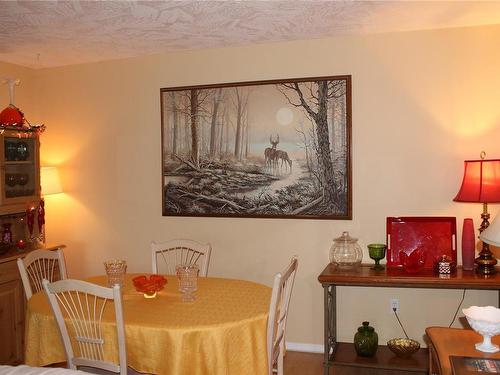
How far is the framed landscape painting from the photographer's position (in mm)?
3729

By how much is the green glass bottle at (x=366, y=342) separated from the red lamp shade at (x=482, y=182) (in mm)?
1113

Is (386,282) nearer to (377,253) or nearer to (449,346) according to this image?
(377,253)

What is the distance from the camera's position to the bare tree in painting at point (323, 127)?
3730 millimetres

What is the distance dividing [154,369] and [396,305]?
6.65ft

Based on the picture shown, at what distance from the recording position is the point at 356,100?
3.69m

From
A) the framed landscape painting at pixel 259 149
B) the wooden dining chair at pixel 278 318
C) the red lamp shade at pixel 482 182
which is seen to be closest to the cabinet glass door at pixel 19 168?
the framed landscape painting at pixel 259 149

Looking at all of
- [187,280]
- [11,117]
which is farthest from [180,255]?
[11,117]

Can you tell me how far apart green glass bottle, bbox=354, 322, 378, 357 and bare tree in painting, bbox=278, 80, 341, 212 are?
0.91m

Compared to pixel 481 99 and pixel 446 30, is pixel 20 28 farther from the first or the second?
pixel 481 99

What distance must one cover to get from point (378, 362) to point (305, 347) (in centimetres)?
68

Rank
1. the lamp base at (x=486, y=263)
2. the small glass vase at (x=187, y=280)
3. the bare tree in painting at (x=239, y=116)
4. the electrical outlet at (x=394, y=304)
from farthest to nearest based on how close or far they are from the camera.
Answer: the bare tree in painting at (x=239, y=116)
the electrical outlet at (x=394, y=304)
the lamp base at (x=486, y=263)
the small glass vase at (x=187, y=280)

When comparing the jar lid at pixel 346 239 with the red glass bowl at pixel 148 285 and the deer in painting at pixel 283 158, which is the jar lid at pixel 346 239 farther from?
the red glass bowl at pixel 148 285

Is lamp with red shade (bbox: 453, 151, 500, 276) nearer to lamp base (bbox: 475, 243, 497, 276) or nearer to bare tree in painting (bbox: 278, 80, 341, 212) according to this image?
lamp base (bbox: 475, 243, 497, 276)

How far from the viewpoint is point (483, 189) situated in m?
3.19
